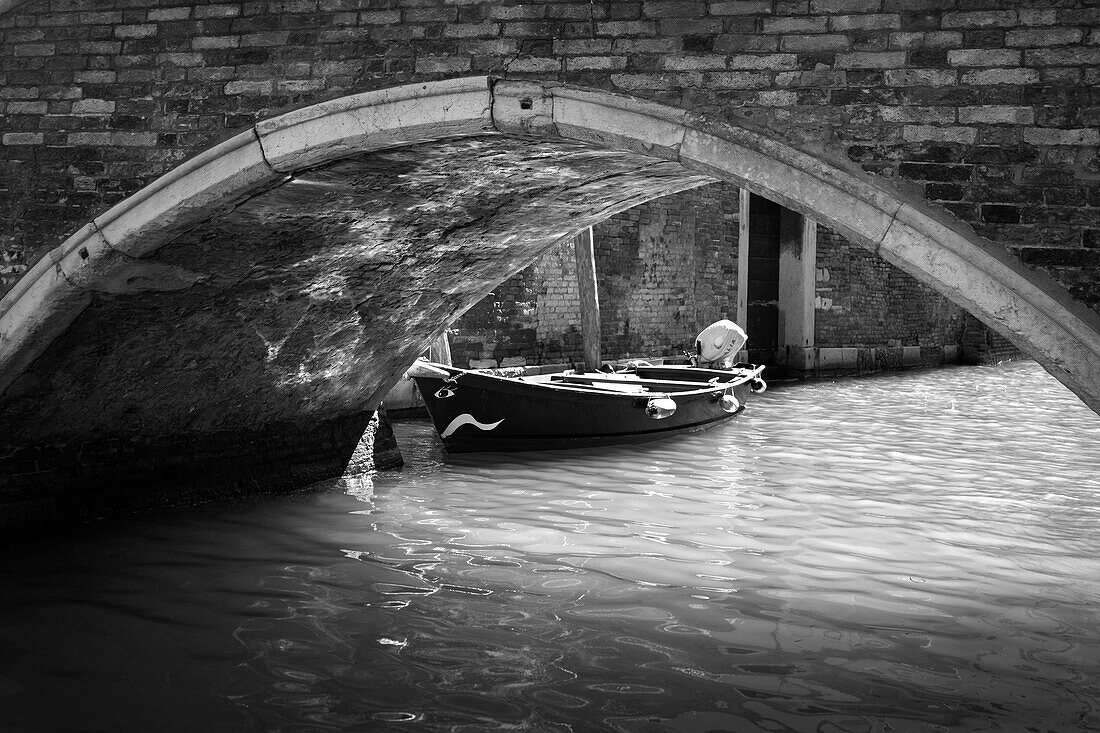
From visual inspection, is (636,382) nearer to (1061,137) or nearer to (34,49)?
(34,49)

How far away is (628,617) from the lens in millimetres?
3637

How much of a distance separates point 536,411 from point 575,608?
3.43 meters

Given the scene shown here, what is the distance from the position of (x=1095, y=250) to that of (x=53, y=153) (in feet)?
13.5

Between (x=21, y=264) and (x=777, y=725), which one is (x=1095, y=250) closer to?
(x=777, y=725)

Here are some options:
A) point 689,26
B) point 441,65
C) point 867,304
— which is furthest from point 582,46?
point 867,304

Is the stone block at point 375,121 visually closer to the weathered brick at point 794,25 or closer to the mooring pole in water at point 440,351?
the weathered brick at point 794,25

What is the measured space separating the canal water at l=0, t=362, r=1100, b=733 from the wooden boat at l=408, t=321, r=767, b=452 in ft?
1.79

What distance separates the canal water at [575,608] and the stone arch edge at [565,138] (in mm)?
1033

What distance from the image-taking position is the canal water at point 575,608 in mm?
2869

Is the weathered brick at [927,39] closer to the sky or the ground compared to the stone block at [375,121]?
closer to the sky

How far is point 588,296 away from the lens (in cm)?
995

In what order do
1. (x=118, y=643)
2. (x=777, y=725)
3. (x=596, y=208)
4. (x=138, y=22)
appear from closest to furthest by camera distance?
(x=777, y=725), (x=118, y=643), (x=138, y=22), (x=596, y=208)

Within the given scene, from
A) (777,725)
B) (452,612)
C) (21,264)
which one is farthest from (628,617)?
(21,264)

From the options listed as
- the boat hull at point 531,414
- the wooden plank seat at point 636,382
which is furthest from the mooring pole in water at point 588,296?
the boat hull at point 531,414
